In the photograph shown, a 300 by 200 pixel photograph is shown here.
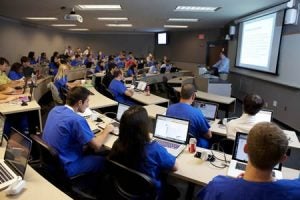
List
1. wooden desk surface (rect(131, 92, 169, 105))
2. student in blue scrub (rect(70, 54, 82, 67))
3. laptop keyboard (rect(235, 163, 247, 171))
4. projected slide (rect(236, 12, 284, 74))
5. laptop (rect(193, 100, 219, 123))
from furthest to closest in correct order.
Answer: student in blue scrub (rect(70, 54, 82, 67)) → projected slide (rect(236, 12, 284, 74)) → wooden desk surface (rect(131, 92, 169, 105)) → laptop (rect(193, 100, 219, 123)) → laptop keyboard (rect(235, 163, 247, 171))

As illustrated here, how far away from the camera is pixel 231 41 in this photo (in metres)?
9.66

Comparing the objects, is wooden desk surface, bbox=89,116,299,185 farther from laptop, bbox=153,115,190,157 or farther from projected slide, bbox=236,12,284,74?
projected slide, bbox=236,12,284,74

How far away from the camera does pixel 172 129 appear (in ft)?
8.29

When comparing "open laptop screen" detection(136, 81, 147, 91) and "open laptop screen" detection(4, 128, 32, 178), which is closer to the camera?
"open laptop screen" detection(4, 128, 32, 178)

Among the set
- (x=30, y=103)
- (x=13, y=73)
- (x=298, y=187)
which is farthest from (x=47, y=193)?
(x=13, y=73)

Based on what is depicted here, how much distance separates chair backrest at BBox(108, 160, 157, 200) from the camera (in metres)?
1.67

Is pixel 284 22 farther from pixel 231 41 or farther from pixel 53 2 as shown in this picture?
pixel 53 2

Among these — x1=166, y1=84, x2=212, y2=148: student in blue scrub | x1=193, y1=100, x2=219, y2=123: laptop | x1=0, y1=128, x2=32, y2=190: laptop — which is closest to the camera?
x1=0, y1=128, x2=32, y2=190: laptop

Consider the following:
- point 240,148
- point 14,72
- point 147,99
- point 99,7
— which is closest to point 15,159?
point 240,148

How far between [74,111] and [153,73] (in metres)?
7.44

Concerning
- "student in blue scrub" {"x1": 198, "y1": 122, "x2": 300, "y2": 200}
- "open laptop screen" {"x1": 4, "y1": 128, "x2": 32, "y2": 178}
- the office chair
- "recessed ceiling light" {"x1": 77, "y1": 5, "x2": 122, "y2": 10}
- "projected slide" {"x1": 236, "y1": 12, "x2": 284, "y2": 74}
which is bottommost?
the office chair

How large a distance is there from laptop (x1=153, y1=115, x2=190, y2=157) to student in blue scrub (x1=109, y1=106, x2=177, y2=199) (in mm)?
559

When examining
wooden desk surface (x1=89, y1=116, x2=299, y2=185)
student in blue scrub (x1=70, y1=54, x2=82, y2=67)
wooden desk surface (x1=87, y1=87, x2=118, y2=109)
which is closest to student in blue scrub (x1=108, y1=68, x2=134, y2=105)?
wooden desk surface (x1=87, y1=87, x2=118, y2=109)

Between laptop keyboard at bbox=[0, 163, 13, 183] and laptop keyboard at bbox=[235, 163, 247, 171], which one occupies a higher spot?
laptop keyboard at bbox=[0, 163, 13, 183]
